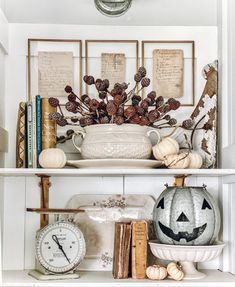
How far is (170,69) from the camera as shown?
2064mm

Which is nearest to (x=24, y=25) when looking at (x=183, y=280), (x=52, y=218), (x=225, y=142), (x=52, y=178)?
(x=52, y=178)

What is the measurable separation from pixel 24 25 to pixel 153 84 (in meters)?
0.49

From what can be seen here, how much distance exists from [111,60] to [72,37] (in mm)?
156

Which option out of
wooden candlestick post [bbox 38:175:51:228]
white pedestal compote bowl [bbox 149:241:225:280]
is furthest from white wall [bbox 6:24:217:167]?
white pedestal compote bowl [bbox 149:241:225:280]

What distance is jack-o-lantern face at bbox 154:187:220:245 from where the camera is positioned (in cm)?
178

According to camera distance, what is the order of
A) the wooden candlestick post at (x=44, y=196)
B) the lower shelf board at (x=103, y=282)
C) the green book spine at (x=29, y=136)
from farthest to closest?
the wooden candlestick post at (x=44, y=196), the green book spine at (x=29, y=136), the lower shelf board at (x=103, y=282)

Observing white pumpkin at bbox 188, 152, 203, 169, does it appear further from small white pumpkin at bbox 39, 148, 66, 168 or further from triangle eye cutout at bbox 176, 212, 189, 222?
small white pumpkin at bbox 39, 148, 66, 168

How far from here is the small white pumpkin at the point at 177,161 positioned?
1778mm

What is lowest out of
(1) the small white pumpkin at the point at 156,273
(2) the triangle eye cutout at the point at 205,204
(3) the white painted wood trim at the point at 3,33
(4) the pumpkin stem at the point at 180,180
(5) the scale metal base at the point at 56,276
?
(5) the scale metal base at the point at 56,276

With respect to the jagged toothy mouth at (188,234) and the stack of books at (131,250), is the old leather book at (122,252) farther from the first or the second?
the jagged toothy mouth at (188,234)

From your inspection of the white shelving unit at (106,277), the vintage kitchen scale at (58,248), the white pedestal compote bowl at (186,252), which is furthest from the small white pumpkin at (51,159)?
the white pedestal compote bowl at (186,252)

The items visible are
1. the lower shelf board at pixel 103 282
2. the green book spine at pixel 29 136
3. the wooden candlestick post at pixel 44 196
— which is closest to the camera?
the lower shelf board at pixel 103 282

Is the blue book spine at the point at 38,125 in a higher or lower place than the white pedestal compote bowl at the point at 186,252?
higher

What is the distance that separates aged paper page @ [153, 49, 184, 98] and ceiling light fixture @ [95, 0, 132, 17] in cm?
19
